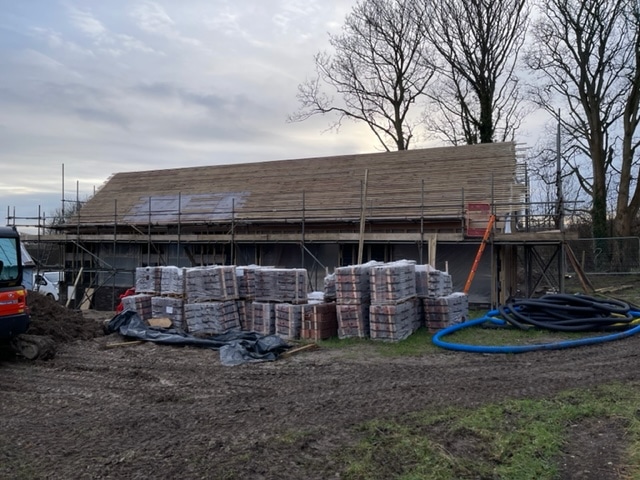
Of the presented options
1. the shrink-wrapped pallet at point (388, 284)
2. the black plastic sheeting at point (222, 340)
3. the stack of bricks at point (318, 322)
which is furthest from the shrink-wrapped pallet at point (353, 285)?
the black plastic sheeting at point (222, 340)

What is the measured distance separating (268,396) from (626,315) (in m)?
8.78

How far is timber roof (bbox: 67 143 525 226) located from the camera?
19.3 m

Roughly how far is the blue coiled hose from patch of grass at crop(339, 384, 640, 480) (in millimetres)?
4602

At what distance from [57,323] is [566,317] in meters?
11.4

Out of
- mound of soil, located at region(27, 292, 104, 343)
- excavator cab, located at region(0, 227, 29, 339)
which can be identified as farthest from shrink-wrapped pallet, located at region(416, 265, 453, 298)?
excavator cab, located at region(0, 227, 29, 339)

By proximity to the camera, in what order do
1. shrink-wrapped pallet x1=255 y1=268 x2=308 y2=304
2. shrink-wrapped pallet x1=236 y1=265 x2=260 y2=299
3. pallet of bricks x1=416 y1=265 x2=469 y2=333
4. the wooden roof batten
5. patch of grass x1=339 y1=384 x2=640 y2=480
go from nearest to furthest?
patch of grass x1=339 y1=384 x2=640 y2=480 → pallet of bricks x1=416 y1=265 x2=469 y2=333 → shrink-wrapped pallet x1=255 y1=268 x2=308 y2=304 → shrink-wrapped pallet x1=236 y1=265 x2=260 y2=299 → the wooden roof batten

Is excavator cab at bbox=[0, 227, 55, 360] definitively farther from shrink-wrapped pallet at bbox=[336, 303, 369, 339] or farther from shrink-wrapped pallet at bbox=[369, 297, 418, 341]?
shrink-wrapped pallet at bbox=[369, 297, 418, 341]

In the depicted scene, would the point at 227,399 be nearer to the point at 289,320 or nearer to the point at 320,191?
the point at 289,320

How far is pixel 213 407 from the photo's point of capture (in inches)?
297

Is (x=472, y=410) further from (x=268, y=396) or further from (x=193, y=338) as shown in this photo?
(x=193, y=338)

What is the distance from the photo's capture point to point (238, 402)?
7770 millimetres

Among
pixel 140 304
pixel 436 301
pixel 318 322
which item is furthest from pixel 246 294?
pixel 436 301

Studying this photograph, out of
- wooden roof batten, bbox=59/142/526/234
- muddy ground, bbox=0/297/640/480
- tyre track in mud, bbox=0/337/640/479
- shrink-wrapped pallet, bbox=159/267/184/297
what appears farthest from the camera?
wooden roof batten, bbox=59/142/526/234

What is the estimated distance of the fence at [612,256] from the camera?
26781mm
